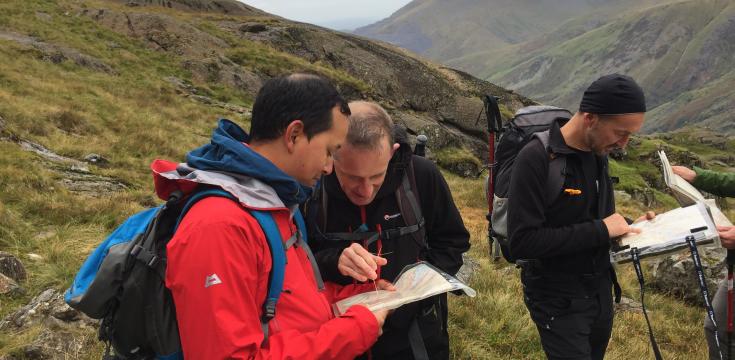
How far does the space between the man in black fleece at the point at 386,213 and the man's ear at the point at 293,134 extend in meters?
0.63

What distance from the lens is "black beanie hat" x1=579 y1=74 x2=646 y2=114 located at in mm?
3006

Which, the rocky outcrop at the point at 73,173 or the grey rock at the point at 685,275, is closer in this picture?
the grey rock at the point at 685,275

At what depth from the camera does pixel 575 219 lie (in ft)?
10.7

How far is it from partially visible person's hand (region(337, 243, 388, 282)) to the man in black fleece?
340mm

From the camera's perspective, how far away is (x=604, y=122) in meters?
3.09

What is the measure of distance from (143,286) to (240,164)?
0.58m

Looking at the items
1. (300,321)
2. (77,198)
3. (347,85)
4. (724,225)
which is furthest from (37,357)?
(347,85)

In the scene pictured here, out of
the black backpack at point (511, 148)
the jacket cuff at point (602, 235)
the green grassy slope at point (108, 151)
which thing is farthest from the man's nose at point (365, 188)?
the green grassy slope at point (108, 151)

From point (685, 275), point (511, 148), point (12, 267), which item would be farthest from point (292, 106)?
point (685, 275)

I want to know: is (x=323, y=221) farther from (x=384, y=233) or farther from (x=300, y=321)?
(x=300, y=321)

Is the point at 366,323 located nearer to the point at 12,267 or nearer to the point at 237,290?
the point at 237,290

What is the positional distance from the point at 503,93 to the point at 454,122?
22.8 feet

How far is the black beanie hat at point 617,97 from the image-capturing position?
301 centimetres

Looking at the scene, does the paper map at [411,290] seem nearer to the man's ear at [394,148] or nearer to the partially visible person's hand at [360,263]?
the partially visible person's hand at [360,263]
